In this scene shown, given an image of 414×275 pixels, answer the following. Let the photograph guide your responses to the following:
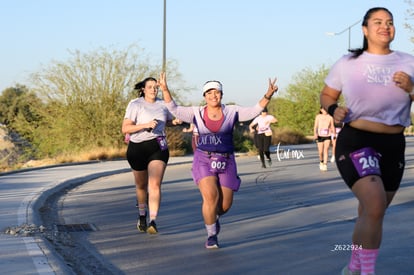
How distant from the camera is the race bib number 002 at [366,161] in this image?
600cm

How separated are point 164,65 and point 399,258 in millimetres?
27060

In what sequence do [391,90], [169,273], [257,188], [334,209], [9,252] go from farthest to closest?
[257,188] → [334,209] → [9,252] → [169,273] → [391,90]

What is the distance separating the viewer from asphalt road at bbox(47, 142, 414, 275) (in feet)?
25.7

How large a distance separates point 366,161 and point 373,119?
1.03 feet

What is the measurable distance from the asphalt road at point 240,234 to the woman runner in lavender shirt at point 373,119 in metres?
1.30

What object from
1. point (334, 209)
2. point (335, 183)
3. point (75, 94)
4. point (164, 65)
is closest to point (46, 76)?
point (75, 94)

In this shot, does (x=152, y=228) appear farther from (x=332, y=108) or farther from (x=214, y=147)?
(x=332, y=108)

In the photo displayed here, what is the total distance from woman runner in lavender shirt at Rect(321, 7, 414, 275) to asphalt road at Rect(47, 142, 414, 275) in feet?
4.28

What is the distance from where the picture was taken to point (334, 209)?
41.5ft

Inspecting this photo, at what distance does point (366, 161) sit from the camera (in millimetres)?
6004

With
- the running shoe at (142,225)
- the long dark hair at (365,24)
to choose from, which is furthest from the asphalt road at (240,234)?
the long dark hair at (365,24)

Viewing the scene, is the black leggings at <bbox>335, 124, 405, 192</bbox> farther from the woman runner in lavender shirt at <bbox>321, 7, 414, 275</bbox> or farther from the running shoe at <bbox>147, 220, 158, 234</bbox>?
the running shoe at <bbox>147, 220, 158, 234</bbox>

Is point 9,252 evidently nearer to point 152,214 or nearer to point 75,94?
point 152,214

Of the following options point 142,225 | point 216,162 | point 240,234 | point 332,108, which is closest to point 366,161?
point 332,108
